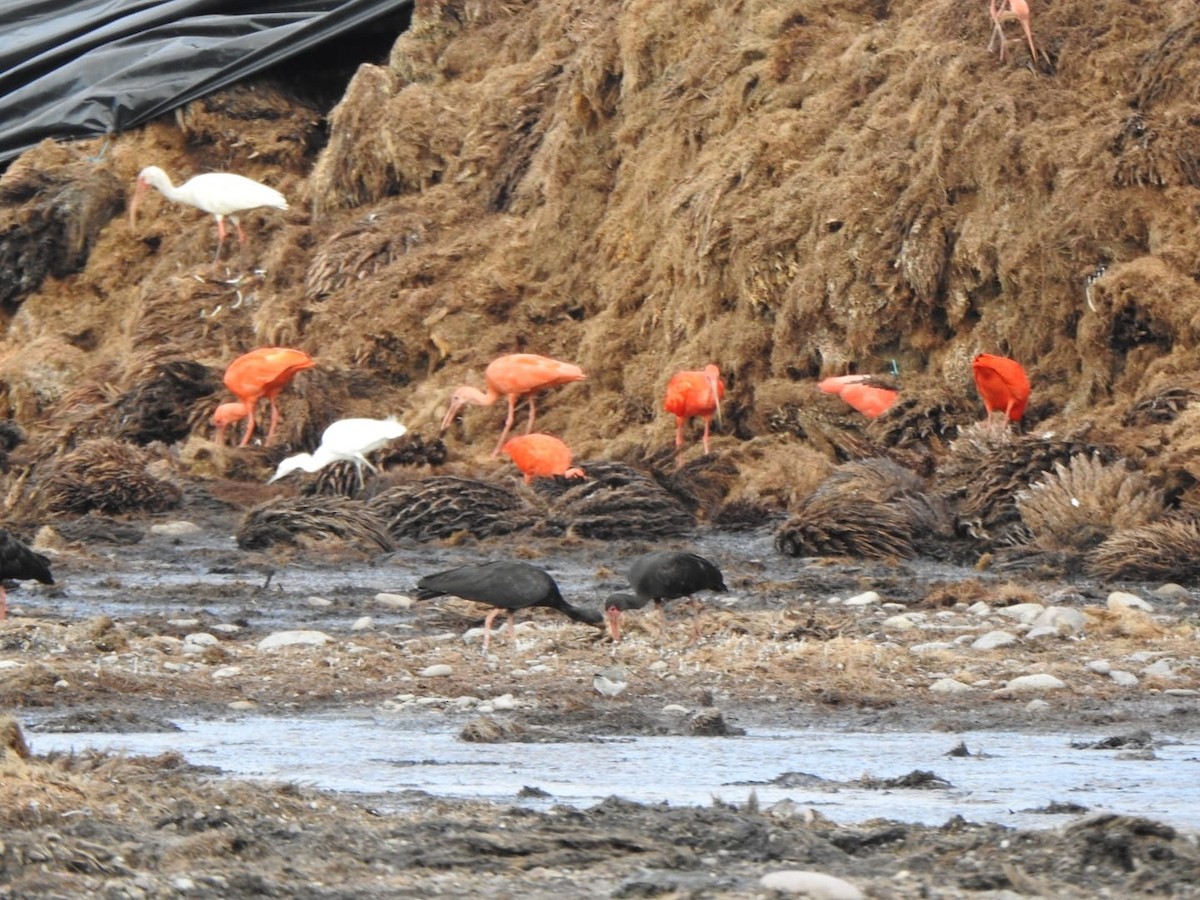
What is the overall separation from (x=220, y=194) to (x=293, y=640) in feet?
47.7

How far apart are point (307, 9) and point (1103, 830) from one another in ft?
77.2

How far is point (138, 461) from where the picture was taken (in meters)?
18.4

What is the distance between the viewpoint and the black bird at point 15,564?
1128 cm

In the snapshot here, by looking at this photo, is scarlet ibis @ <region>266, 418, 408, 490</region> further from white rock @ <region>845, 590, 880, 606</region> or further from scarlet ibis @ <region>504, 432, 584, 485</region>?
white rock @ <region>845, 590, 880, 606</region>

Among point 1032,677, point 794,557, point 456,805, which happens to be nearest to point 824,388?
point 794,557

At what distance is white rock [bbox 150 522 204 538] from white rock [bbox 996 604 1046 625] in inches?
300

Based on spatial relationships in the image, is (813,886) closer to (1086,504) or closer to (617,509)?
(1086,504)

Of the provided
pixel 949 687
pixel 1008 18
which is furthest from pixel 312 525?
pixel 1008 18

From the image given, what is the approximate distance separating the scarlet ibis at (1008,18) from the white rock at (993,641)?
936 cm

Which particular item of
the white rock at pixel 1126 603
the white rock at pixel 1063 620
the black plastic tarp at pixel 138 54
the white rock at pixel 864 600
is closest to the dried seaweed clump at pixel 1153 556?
the white rock at pixel 1126 603

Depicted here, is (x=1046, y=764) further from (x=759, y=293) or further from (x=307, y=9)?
(x=307, y=9)

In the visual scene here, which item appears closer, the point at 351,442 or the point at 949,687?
the point at 949,687

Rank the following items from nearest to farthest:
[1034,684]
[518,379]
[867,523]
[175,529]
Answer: [1034,684], [867,523], [175,529], [518,379]

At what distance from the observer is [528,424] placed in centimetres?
1969
